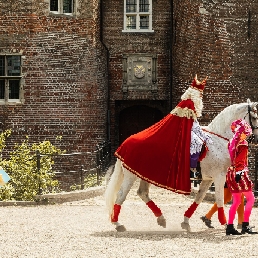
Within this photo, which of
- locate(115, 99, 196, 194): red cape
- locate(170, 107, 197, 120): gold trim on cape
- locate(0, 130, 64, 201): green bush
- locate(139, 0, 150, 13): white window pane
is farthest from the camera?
locate(139, 0, 150, 13): white window pane

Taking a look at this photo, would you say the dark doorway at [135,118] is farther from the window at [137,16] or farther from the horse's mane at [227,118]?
the horse's mane at [227,118]

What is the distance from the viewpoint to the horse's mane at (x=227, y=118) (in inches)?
392

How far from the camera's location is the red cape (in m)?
9.84

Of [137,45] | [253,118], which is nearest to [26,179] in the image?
[253,118]

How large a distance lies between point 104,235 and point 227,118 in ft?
8.75

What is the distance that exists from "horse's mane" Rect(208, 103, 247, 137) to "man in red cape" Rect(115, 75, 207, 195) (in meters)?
0.42

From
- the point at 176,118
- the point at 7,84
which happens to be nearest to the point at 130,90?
the point at 7,84

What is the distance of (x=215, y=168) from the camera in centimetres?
993

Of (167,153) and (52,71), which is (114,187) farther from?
(52,71)

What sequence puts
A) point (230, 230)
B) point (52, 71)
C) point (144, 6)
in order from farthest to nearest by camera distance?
1. point (144, 6)
2. point (52, 71)
3. point (230, 230)

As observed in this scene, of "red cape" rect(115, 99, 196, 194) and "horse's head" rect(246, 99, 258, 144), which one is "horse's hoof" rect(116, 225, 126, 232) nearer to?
"red cape" rect(115, 99, 196, 194)

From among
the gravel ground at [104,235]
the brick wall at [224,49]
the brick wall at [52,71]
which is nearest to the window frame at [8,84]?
the brick wall at [52,71]

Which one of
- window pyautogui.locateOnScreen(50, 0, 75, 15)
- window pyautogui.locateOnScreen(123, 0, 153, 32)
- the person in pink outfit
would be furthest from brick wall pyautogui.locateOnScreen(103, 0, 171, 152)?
the person in pink outfit

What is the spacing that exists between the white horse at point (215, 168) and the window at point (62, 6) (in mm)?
10138
